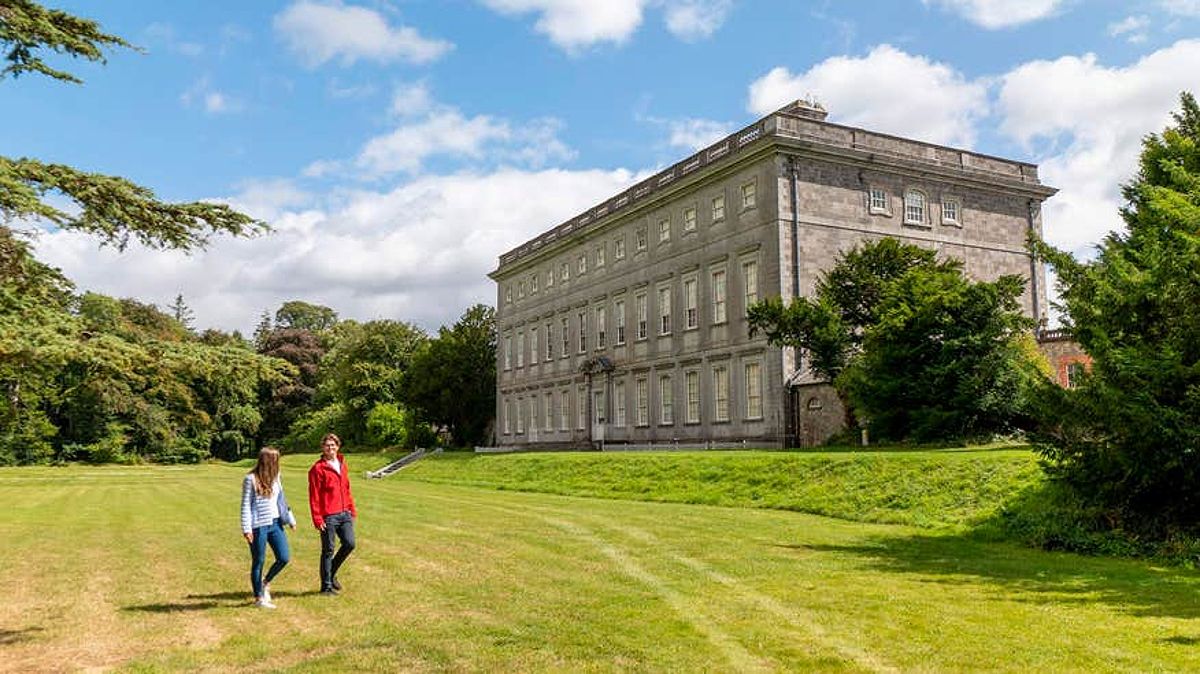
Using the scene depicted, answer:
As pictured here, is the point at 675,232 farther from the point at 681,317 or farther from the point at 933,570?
the point at 933,570

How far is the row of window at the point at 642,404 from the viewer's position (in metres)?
42.4

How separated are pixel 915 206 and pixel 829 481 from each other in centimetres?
2255

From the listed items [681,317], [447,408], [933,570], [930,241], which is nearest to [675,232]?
[681,317]

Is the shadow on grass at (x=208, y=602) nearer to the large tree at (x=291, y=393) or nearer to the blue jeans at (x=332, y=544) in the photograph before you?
the blue jeans at (x=332, y=544)

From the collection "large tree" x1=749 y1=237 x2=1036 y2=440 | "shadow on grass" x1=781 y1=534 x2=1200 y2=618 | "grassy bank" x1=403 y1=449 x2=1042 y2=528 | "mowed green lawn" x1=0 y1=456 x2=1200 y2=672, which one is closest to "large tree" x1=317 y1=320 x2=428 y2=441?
"grassy bank" x1=403 y1=449 x2=1042 y2=528

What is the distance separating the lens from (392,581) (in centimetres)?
1270

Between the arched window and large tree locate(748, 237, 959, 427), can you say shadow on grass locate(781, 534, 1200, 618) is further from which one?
the arched window

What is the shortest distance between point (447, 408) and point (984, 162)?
3824 cm

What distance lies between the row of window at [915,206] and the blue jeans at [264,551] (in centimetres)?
3492

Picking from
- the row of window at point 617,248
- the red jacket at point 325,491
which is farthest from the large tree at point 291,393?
the red jacket at point 325,491

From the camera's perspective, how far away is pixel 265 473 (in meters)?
11.4

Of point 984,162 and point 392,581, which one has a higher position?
point 984,162

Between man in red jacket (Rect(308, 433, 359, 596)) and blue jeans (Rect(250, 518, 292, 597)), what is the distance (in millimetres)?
491

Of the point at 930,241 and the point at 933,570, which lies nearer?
the point at 933,570
